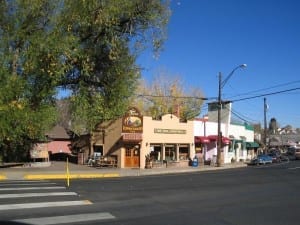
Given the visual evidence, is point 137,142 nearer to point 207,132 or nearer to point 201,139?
point 201,139

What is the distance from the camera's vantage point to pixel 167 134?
158ft

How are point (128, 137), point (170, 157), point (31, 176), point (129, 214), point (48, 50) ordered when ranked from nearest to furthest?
point (129, 214) → point (48, 50) → point (31, 176) → point (128, 137) → point (170, 157)

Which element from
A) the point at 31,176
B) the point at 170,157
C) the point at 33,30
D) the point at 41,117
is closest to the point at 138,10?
the point at 33,30

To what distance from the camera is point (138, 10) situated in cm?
2819

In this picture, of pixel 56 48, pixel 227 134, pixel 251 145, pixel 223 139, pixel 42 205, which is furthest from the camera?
pixel 251 145

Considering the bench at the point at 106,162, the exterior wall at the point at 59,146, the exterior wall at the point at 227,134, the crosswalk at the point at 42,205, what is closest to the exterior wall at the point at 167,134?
the bench at the point at 106,162

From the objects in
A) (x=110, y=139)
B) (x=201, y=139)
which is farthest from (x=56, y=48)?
(x=201, y=139)

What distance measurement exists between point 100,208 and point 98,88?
59.6 feet

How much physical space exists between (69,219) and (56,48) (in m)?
14.1

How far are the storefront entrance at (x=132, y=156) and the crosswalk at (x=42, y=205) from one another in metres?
26.5

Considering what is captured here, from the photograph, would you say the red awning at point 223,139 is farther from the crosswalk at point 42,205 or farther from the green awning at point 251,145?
the crosswalk at point 42,205

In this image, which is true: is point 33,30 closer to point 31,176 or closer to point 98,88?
point 98,88

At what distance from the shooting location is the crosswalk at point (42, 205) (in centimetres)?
1148

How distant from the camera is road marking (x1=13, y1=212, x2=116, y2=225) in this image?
11.1 meters
